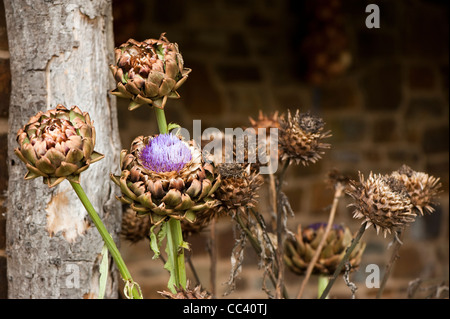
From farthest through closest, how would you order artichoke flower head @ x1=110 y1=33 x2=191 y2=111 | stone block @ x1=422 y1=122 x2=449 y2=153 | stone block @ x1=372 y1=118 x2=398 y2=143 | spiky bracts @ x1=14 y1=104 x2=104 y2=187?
stone block @ x1=422 y1=122 x2=449 y2=153, stone block @ x1=372 y1=118 x2=398 y2=143, artichoke flower head @ x1=110 y1=33 x2=191 y2=111, spiky bracts @ x1=14 y1=104 x2=104 y2=187

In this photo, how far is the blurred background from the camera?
261 cm

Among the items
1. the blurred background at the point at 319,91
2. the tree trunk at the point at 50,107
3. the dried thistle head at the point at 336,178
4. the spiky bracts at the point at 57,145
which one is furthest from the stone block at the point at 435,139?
the spiky bracts at the point at 57,145

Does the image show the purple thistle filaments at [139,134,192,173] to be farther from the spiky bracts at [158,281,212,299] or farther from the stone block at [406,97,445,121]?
the stone block at [406,97,445,121]

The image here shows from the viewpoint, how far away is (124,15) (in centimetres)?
228

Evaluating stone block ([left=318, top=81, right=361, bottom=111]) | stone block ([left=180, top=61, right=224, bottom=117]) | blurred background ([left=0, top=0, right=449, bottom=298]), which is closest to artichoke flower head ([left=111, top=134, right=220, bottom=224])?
blurred background ([left=0, top=0, right=449, bottom=298])

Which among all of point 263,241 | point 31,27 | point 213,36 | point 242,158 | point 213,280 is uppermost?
point 213,36

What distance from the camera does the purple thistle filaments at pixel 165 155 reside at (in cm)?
82

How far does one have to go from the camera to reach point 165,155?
82cm

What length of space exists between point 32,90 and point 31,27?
12 cm

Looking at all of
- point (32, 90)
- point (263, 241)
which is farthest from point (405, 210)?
point (32, 90)

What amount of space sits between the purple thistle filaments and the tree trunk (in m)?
0.30

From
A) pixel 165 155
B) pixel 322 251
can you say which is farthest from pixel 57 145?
pixel 322 251

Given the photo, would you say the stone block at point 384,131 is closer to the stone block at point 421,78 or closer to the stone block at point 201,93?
the stone block at point 421,78

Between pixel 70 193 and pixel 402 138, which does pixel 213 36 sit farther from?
pixel 70 193
